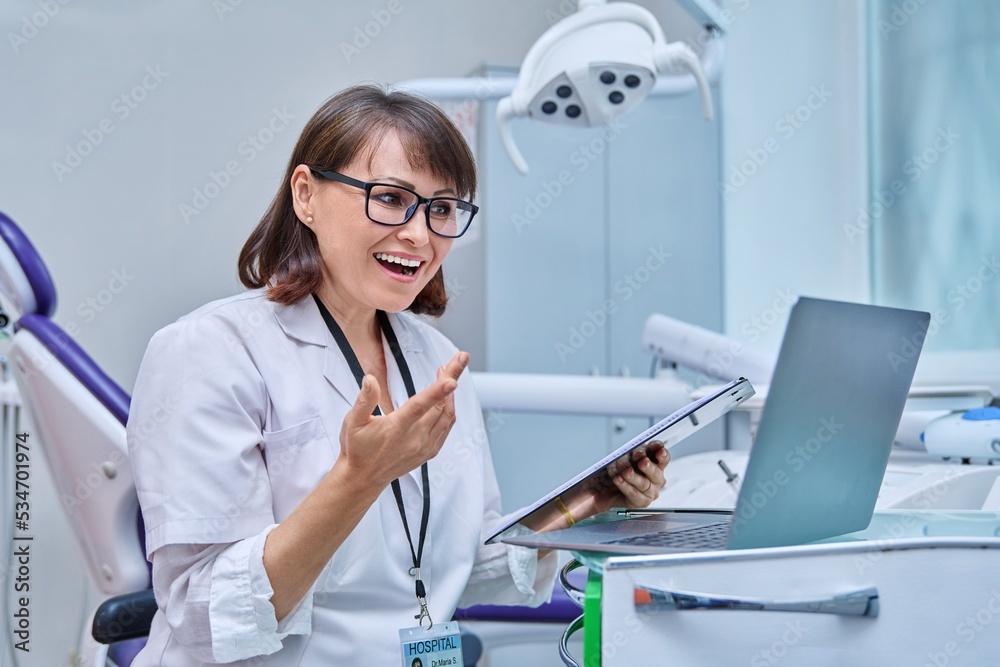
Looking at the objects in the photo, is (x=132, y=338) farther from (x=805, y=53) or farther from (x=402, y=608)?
(x=805, y=53)

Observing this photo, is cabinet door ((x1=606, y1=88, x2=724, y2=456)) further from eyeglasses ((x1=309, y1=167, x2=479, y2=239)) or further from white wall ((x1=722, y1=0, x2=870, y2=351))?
eyeglasses ((x1=309, y1=167, x2=479, y2=239))

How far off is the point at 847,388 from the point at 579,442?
2391mm

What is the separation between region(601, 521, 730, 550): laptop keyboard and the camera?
0.73 m

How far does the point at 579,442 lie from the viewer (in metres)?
3.14

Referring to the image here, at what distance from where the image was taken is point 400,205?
1.16 meters

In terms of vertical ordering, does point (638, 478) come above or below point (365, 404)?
below
